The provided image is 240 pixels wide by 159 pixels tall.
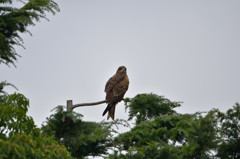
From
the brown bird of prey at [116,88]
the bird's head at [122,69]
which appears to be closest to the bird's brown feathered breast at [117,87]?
the brown bird of prey at [116,88]

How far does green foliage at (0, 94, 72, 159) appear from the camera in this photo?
3858mm

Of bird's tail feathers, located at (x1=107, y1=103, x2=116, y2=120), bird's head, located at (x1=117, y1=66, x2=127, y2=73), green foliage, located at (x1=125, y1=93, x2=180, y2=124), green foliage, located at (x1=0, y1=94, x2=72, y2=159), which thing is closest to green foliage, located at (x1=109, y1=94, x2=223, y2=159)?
green foliage, located at (x1=125, y1=93, x2=180, y2=124)

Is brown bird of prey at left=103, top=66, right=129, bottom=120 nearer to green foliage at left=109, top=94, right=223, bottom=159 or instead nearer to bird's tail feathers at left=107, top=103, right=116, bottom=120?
bird's tail feathers at left=107, top=103, right=116, bottom=120

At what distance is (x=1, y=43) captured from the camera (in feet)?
25.1

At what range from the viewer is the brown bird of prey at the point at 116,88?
10469mm

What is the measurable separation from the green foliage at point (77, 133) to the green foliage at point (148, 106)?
3.50 ft

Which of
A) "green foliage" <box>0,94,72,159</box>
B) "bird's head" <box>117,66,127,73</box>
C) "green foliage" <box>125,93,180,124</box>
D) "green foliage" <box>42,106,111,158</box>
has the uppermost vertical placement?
"bird's head" <box>117,66,127,73</box>

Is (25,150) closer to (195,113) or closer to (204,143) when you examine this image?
(204,143)

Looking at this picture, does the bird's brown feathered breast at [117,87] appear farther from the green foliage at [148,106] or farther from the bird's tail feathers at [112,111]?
the green foliage at [148,106]

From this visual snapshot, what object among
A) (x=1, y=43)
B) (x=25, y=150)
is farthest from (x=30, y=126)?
(x=1, y=43)

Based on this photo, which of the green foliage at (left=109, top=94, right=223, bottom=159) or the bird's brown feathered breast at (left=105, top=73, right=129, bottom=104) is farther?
the bird's brown feathered breast at (left=105, top=73, right=129, bottom=104)

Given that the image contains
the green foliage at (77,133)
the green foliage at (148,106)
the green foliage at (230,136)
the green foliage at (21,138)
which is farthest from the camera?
the green foliage at (148,106)

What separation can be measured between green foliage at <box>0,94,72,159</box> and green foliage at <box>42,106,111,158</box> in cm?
205

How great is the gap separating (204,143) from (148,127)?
6.95 ft
